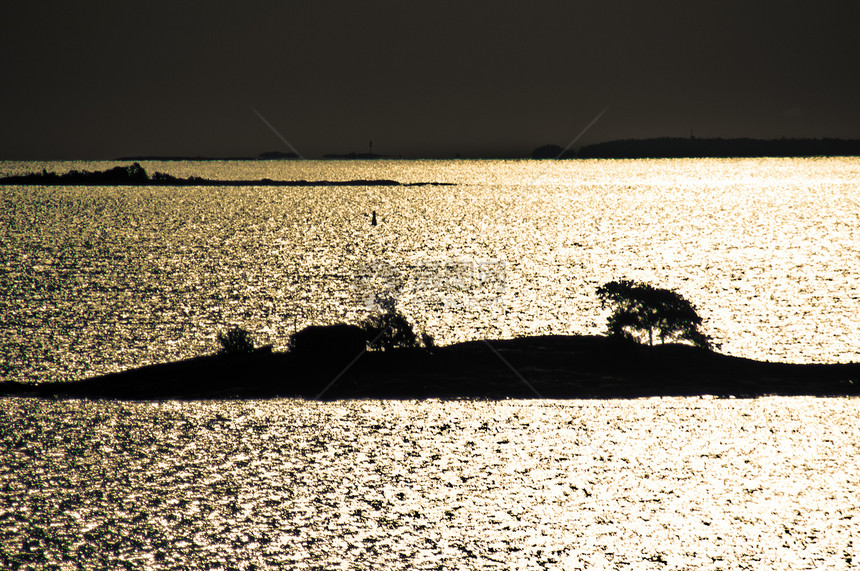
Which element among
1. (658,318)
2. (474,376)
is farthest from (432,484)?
(658,318)

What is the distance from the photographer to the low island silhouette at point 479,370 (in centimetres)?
3142

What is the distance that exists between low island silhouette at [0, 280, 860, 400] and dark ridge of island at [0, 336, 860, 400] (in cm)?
4

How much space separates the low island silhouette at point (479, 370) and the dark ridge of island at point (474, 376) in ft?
0.14

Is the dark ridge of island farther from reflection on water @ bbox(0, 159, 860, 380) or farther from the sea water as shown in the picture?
reflection on water @ bbox(0, 159, 860, 380)

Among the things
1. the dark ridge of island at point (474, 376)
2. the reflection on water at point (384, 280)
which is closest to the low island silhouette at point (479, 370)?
the dark ridge of island at point (474, 376)

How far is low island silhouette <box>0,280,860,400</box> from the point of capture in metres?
31.4

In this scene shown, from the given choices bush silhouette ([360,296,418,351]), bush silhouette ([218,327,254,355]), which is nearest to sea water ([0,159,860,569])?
bush silhouette ([218,327,254,355])

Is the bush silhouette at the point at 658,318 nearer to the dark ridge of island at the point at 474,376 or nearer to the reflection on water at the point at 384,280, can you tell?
the dark ridge of island at the point at 474,376

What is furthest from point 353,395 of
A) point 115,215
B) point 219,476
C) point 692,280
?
point 115,215

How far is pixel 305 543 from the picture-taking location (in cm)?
1870

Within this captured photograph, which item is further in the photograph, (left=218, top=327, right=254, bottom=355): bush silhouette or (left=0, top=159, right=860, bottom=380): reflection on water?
(left=0, top=159, right=860, bottom=380): reflection on water

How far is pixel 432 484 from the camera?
22.8 m

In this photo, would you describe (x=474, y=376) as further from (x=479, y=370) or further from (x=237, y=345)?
(x=237, y=345)

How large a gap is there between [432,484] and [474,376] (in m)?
10.9
